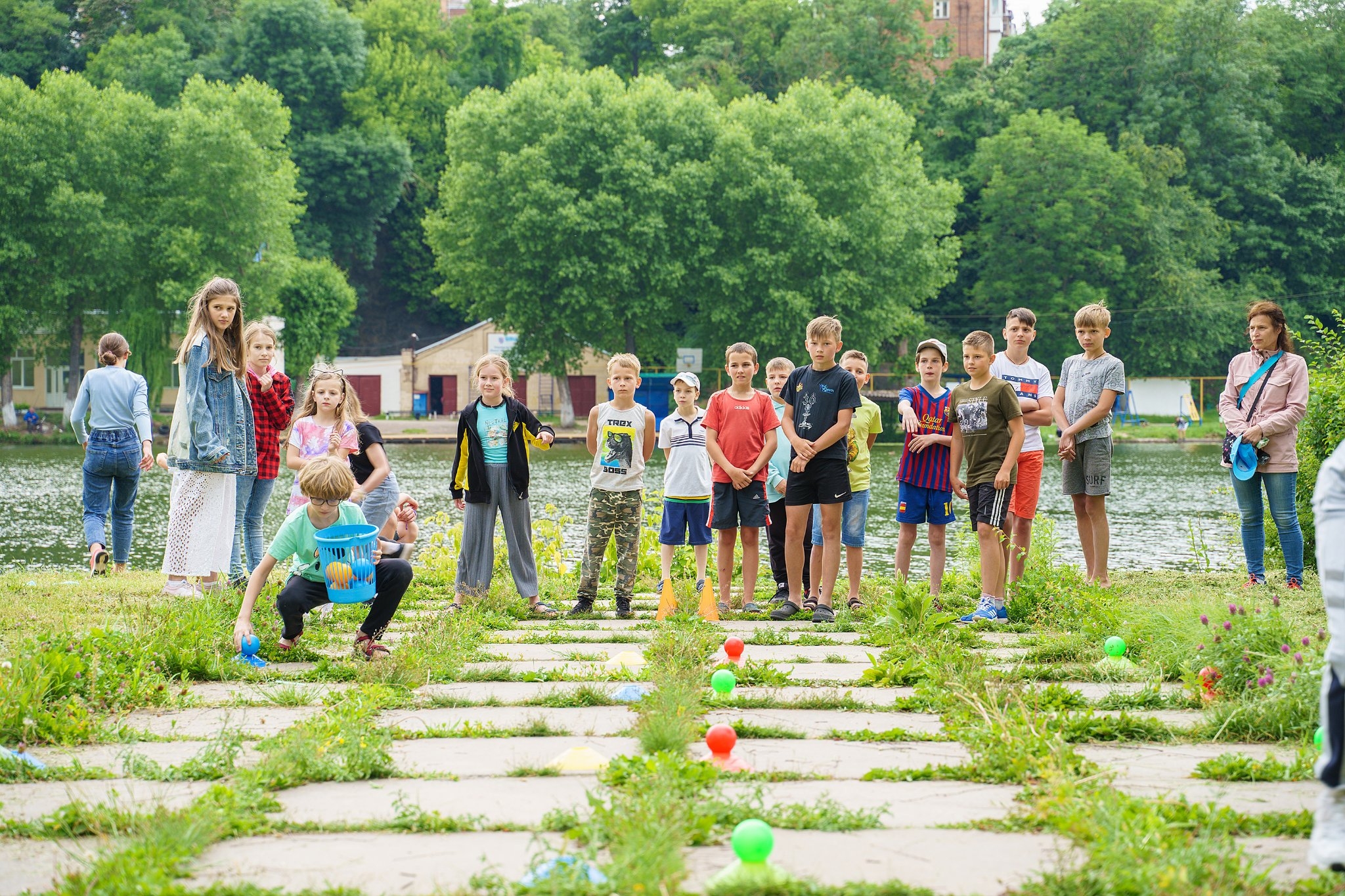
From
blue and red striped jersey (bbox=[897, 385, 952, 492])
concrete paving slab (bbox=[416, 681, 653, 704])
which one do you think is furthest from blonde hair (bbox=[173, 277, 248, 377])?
blue and red striped jersey (bbox=[897, 385, 952, 492])

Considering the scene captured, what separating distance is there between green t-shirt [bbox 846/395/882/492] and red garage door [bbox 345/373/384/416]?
52897mm

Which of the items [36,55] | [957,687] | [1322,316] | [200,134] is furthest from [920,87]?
[957,687]

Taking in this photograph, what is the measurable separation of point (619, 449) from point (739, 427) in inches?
32.4

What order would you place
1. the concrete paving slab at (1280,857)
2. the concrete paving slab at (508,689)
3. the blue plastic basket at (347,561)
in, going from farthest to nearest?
the blue plastic basket at (347,561) < the concrete paving slab at (508,689) < the concrete paving slab at (1280,857)

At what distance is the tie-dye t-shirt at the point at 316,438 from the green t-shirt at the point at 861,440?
11.1 ft

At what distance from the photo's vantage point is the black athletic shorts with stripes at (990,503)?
7863 millimetres

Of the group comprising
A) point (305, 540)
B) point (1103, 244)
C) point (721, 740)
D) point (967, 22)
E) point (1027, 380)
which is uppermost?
point (967, 22)

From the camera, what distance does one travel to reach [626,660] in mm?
6410

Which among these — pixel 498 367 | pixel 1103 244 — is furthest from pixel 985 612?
pixel 1103 244

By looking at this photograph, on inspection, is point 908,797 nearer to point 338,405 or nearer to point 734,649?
point 734,649

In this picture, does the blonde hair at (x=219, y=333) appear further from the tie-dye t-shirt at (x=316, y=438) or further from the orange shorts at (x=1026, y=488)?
the orange shorts at (x=1026, y=488)

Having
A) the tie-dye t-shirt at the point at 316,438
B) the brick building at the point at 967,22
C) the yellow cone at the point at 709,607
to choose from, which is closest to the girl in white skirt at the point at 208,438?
the tie-dye t-shirt at the point at 316,438

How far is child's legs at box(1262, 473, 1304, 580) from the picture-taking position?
8766 mm

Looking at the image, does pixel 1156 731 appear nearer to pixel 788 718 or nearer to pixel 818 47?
pixel 788 718
